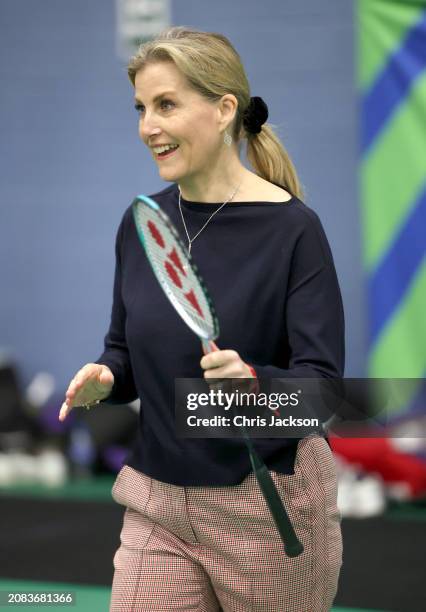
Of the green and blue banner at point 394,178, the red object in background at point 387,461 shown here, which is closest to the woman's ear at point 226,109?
the green and blue banner at point 394,178

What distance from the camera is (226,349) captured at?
7.86 feet

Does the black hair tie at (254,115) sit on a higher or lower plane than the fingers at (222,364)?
higher

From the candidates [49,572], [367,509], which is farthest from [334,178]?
[49,572]

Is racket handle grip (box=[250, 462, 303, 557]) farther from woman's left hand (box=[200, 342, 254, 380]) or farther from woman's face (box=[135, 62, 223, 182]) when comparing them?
woman's face (box=[135, 62, 223, 182])

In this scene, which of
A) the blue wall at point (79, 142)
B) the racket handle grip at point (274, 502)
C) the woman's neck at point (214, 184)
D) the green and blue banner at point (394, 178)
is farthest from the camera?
the blue wall at point (79, 142)

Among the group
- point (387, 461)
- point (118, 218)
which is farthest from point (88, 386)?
point (118, 218)

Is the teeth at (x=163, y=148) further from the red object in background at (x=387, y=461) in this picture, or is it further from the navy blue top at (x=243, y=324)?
the red object in background at (x=387, y=461)

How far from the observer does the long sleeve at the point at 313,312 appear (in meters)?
2.35

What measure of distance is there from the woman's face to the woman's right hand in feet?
1.48

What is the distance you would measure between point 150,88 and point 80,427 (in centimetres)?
460

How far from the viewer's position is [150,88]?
8.11 ft

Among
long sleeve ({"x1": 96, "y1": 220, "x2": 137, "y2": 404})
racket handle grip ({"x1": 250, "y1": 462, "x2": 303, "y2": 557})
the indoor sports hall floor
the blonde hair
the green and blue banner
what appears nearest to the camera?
racket handle grip ({"x1": 250, "y1": 462, "x2": 303, "y2": 557})

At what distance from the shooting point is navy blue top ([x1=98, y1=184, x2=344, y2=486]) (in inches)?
94.0

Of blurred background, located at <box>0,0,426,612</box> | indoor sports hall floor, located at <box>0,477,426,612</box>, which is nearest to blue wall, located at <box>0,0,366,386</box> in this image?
blurred background, located at <box>0,0,426,612</box>
